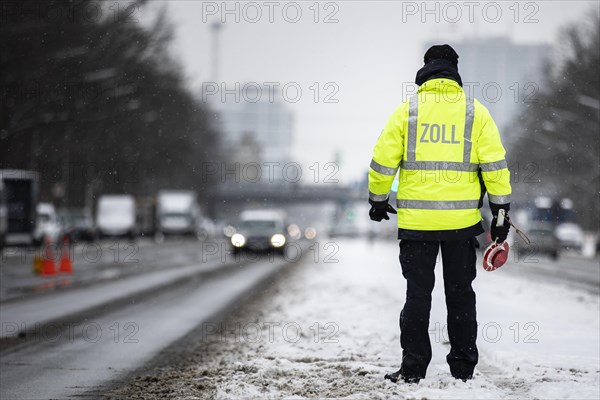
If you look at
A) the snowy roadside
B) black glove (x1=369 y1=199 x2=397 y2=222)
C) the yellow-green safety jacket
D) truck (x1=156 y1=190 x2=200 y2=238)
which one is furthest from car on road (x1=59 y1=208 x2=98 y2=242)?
the yellow-green safety jacket

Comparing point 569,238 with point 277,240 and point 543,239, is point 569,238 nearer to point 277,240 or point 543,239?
point 543,239

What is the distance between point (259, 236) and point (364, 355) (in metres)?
33.7

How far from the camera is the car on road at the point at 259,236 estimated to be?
140 ft

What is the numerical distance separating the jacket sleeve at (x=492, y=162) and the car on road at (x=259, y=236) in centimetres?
3517

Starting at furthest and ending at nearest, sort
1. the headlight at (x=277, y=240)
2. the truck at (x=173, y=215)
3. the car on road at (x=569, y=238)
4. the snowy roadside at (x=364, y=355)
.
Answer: the truck at (x=173, y=215)
the car on road at (x=569, y=238)
the headlight at (x=277, y=240)
the snowy roadside at (x=364, y=355)

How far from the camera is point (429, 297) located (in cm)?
750

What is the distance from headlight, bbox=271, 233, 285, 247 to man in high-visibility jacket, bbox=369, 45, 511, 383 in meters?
35.1

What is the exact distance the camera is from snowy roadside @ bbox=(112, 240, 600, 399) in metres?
7.23

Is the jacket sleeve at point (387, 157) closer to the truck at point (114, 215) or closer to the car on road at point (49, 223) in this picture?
the car on road at point (49, 223)

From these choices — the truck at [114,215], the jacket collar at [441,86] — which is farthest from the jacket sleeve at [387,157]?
the truck at [114,215]

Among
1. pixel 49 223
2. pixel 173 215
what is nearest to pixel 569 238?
pixel 49 223

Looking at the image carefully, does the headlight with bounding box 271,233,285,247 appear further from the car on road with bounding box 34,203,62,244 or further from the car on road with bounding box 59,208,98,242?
the car on road with bounding box 59,208,98,242

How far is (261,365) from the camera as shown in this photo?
28.4ft

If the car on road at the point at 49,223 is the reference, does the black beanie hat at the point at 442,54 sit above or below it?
above
